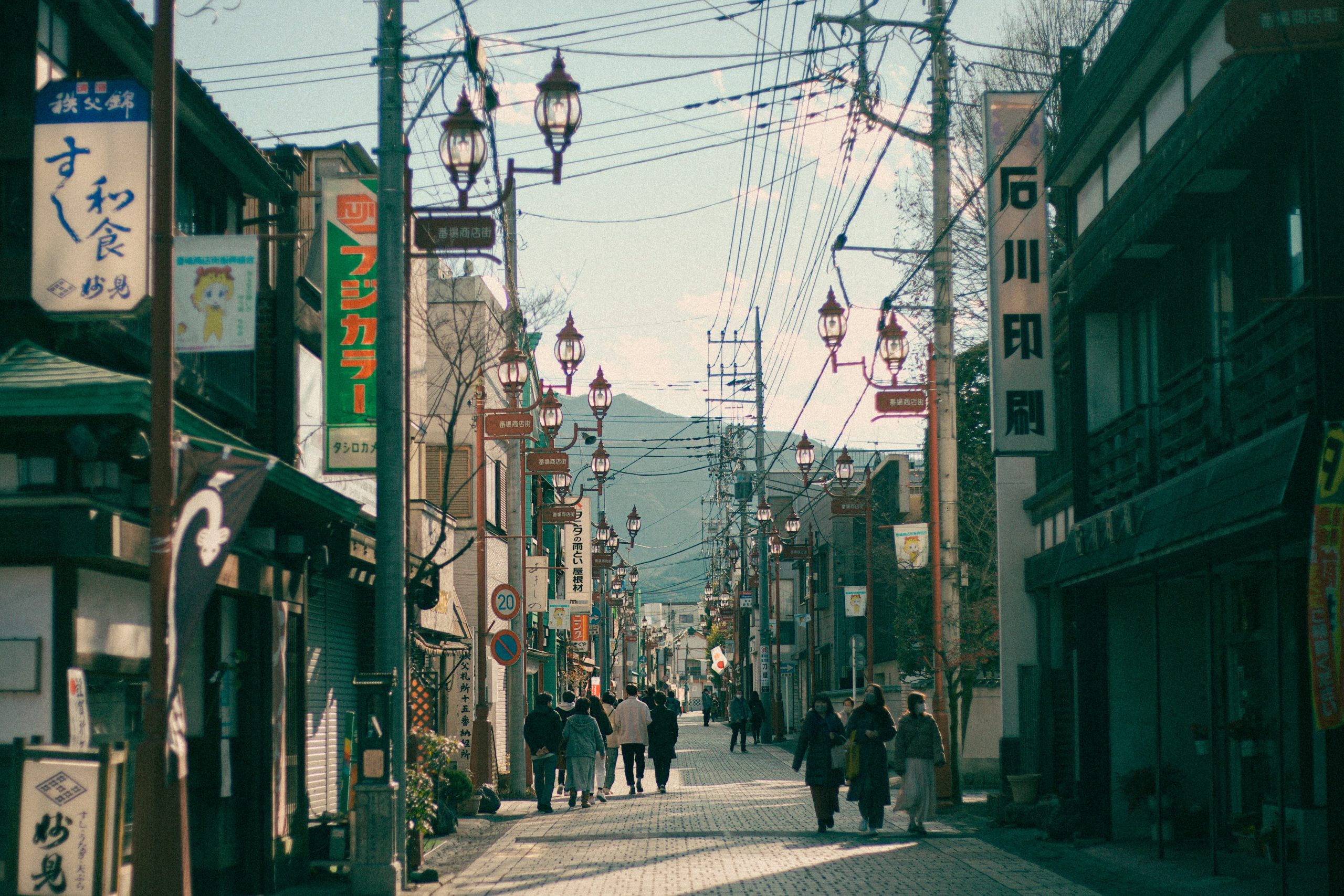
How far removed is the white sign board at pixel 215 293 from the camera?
37.9ft

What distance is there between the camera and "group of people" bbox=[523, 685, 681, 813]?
81.9 ft

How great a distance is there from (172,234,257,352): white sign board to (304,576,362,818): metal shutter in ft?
20.0

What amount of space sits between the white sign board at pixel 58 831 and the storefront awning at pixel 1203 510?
9.06m

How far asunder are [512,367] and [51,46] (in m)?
11.3

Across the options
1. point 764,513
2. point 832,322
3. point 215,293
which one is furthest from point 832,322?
point 764,513

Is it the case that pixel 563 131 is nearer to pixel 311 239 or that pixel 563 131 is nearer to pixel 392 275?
pixel 392 275

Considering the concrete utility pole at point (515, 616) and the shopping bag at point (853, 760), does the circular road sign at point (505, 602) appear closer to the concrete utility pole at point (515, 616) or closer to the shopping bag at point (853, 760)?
the concrete utility pole at point (515, 616)

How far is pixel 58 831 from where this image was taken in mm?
9109

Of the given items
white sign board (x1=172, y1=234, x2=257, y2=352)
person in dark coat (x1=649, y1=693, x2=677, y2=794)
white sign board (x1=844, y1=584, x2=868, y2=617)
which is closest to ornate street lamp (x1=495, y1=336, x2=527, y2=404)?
person in dark coat (x1=649, y1=693, x2=677, y2=794)

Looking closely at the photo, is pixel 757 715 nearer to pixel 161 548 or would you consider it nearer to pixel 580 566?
pixel 580 566

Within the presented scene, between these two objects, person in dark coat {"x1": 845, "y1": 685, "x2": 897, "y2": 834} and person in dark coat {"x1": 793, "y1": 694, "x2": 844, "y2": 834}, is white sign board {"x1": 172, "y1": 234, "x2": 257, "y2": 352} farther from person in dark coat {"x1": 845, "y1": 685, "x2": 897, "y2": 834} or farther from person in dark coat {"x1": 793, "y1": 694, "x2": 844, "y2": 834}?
person in dark coat {"x1": 845, "y1": 685, "x2": 897, "y2": 834}

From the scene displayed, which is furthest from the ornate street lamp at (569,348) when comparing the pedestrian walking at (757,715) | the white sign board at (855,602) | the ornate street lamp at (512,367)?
the pedestrian walking at (757,715)

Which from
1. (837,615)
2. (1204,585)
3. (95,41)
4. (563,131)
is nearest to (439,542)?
(563,131)

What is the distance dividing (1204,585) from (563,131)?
10862 millimetres
